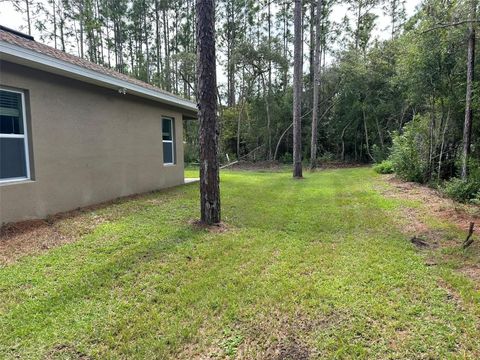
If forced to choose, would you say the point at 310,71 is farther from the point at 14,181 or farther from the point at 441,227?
the point at 14,181

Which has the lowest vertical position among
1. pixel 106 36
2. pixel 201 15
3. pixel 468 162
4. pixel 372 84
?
pixel 468 162

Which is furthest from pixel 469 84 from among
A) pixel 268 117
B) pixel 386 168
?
pixel 268 117

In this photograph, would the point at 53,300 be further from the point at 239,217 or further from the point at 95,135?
the point at 95,135

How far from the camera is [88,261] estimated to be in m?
3.62

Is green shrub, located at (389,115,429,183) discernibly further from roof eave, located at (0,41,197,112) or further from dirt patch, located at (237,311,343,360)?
dirt patch, located at (237,311,343,360)

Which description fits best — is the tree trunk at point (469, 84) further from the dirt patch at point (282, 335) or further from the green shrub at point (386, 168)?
the dirt patch at point (282, 335)

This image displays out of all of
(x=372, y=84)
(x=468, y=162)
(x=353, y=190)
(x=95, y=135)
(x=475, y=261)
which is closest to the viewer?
(x=475, y=261)

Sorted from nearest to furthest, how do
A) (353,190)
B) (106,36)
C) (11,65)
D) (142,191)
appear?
(11,65) < (142,191) < (353,190) < (106,36)

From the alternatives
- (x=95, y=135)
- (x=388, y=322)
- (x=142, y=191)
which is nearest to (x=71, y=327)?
(x=388, y=322)

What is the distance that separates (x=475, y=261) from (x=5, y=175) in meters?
6.84

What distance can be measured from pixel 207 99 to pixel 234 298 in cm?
321

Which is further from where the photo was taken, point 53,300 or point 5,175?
point 5,175

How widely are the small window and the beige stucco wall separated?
68 centimetres

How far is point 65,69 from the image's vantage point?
5293 millimetres
